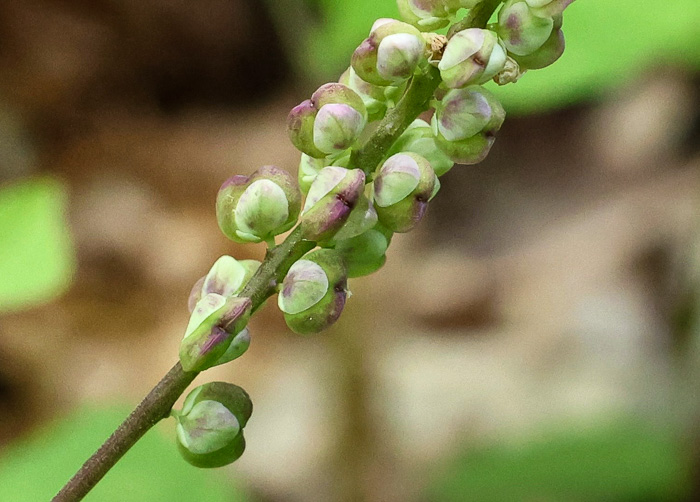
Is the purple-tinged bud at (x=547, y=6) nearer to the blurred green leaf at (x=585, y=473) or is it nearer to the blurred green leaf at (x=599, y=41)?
the blurred green leaf at (x=599, y=41)

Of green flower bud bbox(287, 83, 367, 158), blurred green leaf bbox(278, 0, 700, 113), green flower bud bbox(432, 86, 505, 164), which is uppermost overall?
blurred green leaf bbox(278, 0, 700, 113)

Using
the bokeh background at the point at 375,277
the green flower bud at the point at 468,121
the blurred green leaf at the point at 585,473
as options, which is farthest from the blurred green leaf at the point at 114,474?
the green flower bud at the point at 468,121

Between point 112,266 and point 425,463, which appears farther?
point 112,266

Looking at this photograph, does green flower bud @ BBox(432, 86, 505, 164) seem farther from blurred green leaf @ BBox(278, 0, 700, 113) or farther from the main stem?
blurred green leaf @ BBox(278, 0, 700, 113)

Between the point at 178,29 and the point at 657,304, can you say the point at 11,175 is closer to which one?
the point at 178,29

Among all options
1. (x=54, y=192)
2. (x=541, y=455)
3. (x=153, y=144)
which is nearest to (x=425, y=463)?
(x=541, y=455)

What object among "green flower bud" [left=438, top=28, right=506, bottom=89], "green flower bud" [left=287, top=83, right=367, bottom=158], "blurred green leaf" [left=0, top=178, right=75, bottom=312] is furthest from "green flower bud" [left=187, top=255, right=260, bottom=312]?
"blurred green leaf" [left=0, top=178, right=75, bottom=312]

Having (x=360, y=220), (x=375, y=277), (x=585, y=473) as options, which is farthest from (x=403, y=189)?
(x=375, y=277)
